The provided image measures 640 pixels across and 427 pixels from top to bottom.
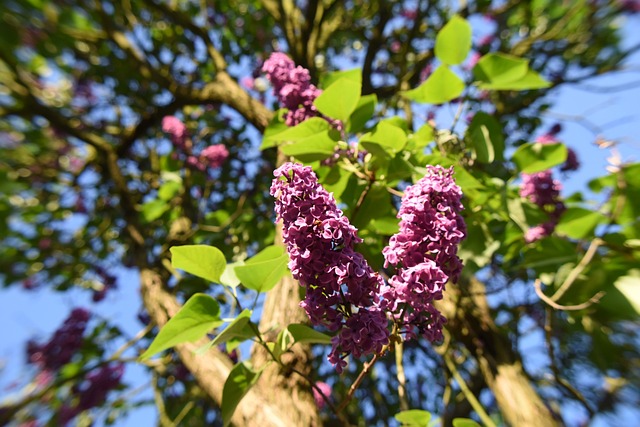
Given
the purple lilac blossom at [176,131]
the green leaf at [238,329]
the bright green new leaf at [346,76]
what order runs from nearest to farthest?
the green leaf at [238,329] → the bright green new leaf at [346,76] → the purple lilac blossom at [176,131]

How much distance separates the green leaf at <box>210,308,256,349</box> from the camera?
85cm

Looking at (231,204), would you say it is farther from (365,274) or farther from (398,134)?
(365,274)

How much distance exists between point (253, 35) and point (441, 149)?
9.52 ft

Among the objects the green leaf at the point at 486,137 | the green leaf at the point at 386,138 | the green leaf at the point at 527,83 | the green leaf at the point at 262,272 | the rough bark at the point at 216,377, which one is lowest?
the rough bark at the point at 216,377

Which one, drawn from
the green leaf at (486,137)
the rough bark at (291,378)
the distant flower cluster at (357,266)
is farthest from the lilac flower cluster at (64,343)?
the green leaf at (486,137)

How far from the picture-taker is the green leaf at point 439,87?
130cm

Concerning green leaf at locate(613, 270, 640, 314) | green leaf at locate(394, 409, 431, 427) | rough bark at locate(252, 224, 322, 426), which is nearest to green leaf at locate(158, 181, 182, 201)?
rough bark at locate(252, 224, 322, 426)

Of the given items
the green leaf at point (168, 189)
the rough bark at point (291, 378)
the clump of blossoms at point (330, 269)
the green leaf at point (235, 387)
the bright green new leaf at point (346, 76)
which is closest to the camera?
the clump of blossoms at point (330, 269)

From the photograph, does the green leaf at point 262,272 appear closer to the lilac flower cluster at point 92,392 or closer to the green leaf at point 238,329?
the green leaf at point 238,329

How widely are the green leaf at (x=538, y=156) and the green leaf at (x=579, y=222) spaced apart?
0.17 metres

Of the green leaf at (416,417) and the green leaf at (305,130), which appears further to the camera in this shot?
the green leaf at (305,130)

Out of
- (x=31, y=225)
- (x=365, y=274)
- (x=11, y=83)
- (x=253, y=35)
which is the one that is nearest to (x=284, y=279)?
(x=365, y=274)

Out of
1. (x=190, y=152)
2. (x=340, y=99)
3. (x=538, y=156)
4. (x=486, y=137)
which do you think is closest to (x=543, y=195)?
(x=538, y=156)

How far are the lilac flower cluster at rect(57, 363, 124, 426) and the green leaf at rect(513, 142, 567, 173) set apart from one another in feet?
8.48
